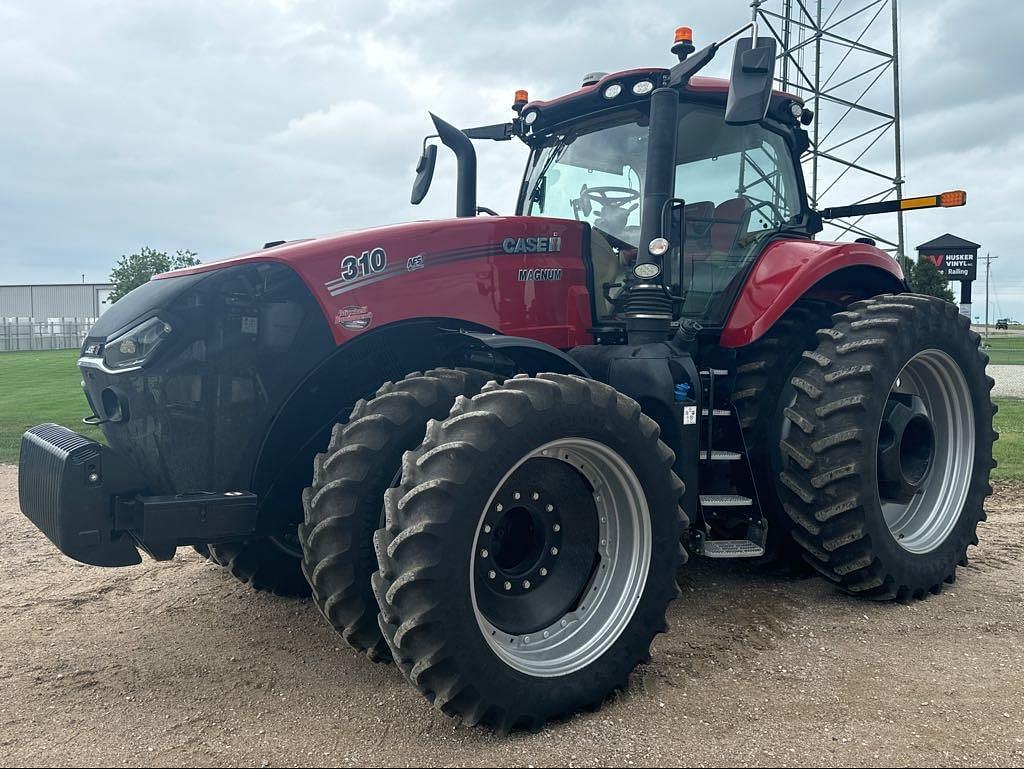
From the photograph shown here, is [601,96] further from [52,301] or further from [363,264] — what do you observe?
[52,301]

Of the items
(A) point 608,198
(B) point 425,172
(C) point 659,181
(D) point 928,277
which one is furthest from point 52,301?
(C) point 659,181

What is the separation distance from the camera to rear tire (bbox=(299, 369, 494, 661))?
3.10m

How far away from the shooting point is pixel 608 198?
4621 millimetres

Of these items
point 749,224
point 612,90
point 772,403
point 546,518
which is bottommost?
point 546,518

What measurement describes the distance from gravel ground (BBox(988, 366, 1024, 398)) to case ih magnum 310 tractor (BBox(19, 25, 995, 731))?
11543 mm

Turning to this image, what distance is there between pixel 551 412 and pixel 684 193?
7.00 ft

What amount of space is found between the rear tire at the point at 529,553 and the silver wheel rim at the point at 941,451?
225 cm

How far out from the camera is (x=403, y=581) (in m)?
2.72

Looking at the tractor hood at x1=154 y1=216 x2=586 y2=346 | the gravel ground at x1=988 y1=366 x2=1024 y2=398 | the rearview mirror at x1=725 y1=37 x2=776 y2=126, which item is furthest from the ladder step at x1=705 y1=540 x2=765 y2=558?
the gravel ground at x1=988 y1=366 x2=1024 y2=398

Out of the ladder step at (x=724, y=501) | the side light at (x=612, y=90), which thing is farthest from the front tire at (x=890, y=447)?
the side light at (x=612, y=90)

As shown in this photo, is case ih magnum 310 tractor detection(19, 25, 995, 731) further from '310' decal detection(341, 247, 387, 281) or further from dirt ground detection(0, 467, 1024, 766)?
dirt ground detection(0, 467, 1024, 766)

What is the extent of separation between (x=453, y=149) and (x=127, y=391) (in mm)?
2362

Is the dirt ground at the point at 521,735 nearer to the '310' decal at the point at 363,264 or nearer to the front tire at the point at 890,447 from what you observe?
the front tire at the point at 890,447

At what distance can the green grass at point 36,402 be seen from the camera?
11.0m
